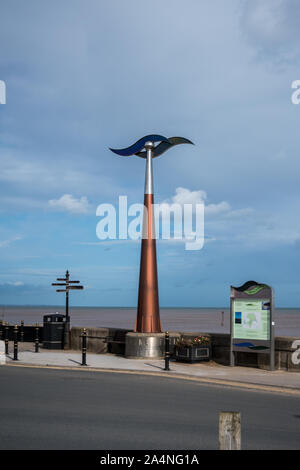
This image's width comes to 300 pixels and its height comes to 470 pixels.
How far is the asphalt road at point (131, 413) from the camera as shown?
817 cm

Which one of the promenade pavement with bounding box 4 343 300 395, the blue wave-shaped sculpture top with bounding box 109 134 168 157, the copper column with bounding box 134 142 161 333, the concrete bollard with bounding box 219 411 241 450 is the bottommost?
the promenade pavement with bounding box 4 343 300 395

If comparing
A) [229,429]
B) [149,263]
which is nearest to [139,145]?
[149,263]

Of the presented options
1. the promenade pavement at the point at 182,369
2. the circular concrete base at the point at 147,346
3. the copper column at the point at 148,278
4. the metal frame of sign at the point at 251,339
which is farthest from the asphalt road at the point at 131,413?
the copper column at the point at 148,278

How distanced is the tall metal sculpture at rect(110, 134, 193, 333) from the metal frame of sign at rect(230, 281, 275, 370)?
3483 millimetres

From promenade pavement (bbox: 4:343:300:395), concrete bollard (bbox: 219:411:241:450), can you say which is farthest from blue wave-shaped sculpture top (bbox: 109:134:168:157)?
concrete bollard (bbox: 219:411:241:450)

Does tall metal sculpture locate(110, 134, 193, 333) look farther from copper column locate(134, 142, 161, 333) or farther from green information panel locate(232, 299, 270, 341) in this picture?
green information panel locate(232, 299, 270, 341)

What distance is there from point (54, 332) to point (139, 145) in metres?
8.32

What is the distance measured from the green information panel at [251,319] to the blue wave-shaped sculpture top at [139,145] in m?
6.84

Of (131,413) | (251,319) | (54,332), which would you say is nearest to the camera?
(131,413)

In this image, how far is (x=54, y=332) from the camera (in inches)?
937

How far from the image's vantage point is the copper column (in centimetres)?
2078

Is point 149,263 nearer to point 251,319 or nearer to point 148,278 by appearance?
point 148,278

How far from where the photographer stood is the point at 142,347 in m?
19.8
